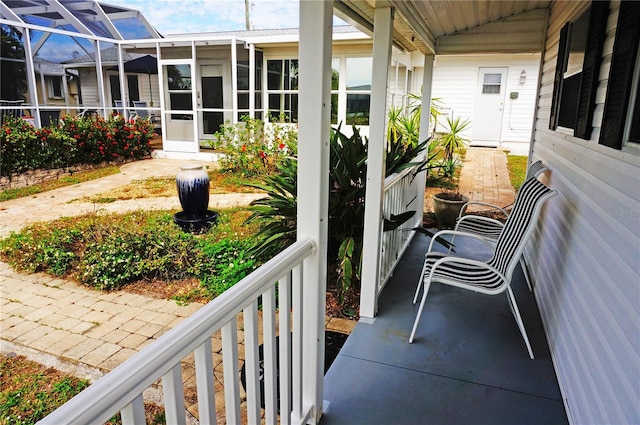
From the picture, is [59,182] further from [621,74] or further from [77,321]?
[621,74]

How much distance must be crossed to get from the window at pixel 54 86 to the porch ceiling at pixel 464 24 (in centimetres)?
875

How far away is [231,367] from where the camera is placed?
4.15ft

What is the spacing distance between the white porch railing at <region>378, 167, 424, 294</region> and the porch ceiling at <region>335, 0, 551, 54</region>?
114cm

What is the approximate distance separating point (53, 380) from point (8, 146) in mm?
6279

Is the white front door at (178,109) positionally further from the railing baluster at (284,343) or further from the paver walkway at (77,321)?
the railing baluster at (284,343)

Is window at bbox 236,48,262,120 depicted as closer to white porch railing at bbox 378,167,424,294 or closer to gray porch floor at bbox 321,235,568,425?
white porch railing at bbox 378,167,424,294

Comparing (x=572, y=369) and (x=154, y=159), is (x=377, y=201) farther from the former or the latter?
(x=154, y=159)

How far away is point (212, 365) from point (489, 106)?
12.3 metres

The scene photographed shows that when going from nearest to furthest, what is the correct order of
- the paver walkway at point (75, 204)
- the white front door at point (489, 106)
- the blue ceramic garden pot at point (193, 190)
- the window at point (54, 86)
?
the blue ceramic garden pot at point (193, 190), the paver walkway at point (75, 204), the window at point (54, 86), the white front door at point (489, 106)

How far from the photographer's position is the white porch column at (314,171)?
157 centimetres

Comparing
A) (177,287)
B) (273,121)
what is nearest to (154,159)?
(273,121)

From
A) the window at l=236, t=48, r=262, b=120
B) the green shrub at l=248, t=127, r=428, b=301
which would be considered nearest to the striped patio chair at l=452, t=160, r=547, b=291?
the green shrub at l=248, t=127, r=428, b=301

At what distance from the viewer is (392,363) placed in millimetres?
2439

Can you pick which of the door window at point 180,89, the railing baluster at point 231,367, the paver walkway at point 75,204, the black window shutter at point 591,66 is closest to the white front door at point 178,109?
the door window at point 180,89
